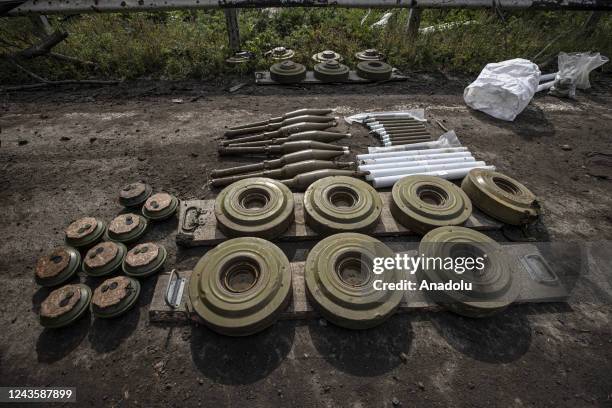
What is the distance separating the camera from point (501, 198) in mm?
4695

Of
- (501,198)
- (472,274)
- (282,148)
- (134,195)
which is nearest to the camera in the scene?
(472,274)

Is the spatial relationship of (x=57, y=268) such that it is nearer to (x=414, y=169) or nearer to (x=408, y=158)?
(x=414, y=169)

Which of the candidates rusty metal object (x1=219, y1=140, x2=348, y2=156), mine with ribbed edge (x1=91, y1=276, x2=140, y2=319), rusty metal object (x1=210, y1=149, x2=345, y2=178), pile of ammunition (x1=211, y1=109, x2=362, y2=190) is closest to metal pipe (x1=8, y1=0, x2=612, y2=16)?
pile of ammunition (x1=211, y1=109, x2=362, y2=190)

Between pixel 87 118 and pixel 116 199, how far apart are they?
3708 millimetres

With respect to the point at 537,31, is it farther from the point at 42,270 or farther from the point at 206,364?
the point at 42,270

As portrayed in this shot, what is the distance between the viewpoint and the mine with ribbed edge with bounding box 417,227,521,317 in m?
3.59

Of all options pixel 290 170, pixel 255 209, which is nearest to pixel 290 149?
pixel 290 170

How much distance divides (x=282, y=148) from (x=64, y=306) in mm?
4029

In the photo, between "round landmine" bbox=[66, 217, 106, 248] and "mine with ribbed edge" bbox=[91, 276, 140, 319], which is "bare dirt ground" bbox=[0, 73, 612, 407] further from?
"round landmine" bbox=[66, 217, 106, 248]

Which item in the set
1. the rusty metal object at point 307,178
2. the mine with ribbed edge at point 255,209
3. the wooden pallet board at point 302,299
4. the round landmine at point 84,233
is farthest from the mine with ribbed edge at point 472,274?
the round landmine at point 84,233

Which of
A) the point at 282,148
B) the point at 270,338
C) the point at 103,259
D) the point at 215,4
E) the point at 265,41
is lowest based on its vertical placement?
the point at 270,338

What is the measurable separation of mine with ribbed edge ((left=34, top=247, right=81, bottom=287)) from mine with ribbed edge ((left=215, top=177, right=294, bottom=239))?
1.91m

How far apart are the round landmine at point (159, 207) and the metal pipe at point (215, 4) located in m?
7.17

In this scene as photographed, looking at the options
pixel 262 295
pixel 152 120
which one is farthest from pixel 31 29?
pixel 262 295
